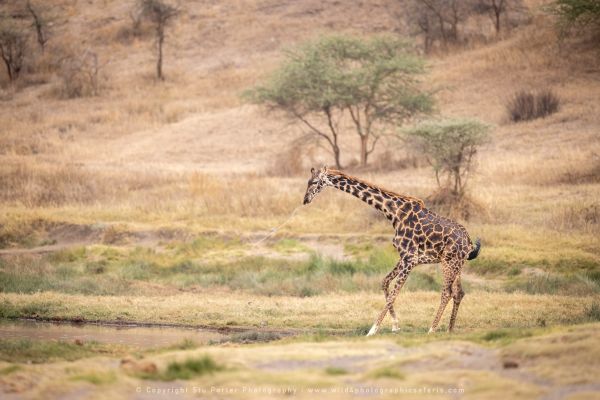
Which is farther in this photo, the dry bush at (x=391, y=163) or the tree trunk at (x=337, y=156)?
the tree trunk at (x=337, y=156)

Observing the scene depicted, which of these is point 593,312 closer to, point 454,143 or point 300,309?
point 300,309

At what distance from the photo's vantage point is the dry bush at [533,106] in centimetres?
3828

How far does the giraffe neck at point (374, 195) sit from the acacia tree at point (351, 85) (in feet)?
71.1

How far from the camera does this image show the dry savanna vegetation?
32.6ft

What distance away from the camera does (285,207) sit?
26.6m

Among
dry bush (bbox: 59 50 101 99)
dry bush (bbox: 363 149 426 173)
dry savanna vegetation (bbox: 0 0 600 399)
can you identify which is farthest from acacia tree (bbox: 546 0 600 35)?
dry bush (bbox: 59 50 101 99)

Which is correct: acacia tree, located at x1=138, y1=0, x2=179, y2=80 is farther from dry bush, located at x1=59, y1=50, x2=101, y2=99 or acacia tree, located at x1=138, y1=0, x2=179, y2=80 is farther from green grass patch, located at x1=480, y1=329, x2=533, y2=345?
green grass patch, located at x1=480, y1=329, x2=533, y2=345

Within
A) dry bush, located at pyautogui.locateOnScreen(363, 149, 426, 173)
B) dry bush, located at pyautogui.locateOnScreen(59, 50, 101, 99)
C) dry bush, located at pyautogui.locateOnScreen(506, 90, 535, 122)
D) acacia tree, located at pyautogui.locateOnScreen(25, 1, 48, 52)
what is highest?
acacia tree, located at pyautogui.locateOnScreen(25, 1, 48, 52)

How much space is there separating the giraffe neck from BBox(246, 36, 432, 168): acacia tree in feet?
71.1

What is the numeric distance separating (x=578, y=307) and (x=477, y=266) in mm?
5014

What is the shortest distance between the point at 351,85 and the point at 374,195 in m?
22.5

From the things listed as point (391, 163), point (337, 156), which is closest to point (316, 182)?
point (391, 163)

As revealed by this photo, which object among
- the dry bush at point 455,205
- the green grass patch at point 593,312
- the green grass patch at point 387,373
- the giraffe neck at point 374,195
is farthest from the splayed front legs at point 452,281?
the dry bush at point 455,205

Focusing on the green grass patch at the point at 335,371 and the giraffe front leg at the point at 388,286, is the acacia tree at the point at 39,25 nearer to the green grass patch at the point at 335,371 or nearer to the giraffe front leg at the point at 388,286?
the giraffe front leg at the point at 388,286
